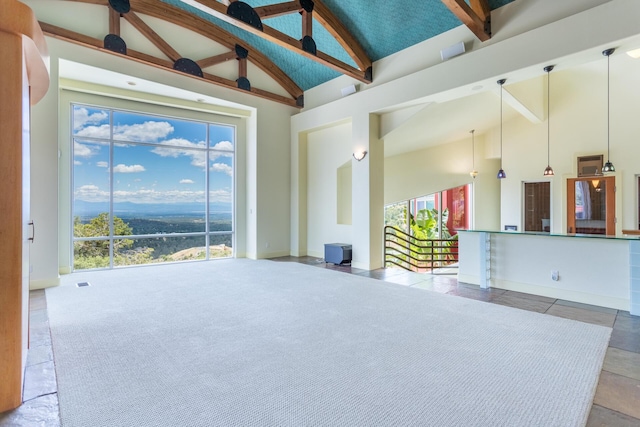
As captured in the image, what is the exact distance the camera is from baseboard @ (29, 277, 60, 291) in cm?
525

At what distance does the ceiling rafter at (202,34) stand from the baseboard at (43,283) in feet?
13.4

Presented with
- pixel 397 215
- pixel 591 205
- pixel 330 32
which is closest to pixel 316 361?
pixel 330 32

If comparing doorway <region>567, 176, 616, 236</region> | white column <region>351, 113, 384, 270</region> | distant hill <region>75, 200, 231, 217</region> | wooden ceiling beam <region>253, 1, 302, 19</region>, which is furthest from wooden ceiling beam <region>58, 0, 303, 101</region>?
doorway <region>567, 176, 616, 236</region>

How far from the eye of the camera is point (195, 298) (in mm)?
4785

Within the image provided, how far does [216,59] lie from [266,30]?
2.37 m

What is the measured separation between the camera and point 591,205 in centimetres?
841

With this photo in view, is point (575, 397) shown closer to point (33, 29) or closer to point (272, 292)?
point (272, 292)

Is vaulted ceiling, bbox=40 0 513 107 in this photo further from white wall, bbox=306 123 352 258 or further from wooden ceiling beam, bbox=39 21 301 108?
white wall, bbox=306 123 352 258

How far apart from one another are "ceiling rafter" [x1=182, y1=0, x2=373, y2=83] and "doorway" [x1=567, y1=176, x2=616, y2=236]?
251 inches

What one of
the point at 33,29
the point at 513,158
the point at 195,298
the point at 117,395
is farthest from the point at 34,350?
the point at 513,158

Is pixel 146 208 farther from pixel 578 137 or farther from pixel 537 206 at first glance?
pixel 578 137

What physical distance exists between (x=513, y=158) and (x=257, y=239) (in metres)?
7.97

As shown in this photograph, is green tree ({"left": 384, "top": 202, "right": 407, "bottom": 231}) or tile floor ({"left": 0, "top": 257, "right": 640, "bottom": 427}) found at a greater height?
green tree ({"left": 384, "top": 202, "right": 407, "bottom": 231})

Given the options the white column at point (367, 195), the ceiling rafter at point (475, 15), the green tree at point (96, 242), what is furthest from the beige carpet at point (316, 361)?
the ceiling rafter at point (475, 15)
